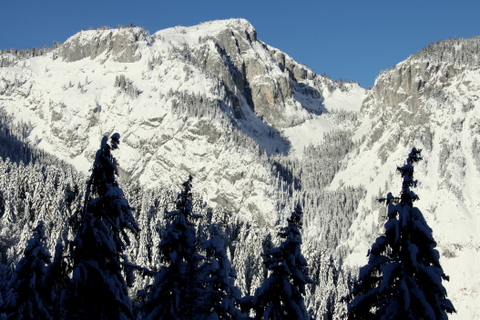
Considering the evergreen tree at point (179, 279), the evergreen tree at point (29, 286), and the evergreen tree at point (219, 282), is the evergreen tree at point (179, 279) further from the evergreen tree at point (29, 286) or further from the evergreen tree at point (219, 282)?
the evergreen tree at point (29, 286)

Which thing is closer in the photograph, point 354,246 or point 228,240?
point 228,240

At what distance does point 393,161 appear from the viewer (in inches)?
7731

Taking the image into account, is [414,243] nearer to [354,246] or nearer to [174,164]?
[354,246]

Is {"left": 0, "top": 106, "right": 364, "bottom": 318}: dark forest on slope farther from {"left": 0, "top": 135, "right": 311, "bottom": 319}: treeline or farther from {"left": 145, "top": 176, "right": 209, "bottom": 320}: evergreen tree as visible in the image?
{"left": 145, "top": 176, "right": 209, "bottom": 320}: evergreen tree

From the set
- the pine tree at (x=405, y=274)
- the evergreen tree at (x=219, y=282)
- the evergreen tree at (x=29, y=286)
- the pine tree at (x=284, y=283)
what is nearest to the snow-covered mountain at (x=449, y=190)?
the evergreen tree at (x=219, y=282)

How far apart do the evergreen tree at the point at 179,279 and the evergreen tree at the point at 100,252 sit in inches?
113

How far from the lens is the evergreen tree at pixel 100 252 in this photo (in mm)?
14398

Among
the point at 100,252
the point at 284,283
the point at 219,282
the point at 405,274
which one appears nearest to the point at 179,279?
the point at 219,282

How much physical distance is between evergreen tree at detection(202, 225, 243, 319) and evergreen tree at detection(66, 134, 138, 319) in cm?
473

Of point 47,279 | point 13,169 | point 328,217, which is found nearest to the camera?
point 47,279

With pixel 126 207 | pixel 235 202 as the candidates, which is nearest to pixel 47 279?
pixel 126 207

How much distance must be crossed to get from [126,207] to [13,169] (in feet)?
366

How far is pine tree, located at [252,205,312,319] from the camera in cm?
1869

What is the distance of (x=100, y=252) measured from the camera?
14.8 meters
